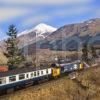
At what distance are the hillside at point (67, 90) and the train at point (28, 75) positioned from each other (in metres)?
2.98

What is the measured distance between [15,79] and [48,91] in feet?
22.9

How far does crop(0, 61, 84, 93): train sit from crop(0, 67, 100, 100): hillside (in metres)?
2.98

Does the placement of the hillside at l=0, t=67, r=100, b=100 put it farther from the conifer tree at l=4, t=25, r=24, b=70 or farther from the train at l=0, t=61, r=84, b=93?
the conifer tree at l=4, t=25, r=24, b=70

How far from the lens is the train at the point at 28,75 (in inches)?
2291

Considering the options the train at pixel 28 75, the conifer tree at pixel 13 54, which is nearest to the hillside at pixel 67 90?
the train at pixel 28 75

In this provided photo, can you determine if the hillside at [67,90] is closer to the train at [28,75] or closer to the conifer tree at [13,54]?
the train at [28,75]

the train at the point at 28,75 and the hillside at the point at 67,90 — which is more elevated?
the train at the point at 28,75

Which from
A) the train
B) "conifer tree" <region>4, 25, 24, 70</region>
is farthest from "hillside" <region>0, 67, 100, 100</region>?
"conifer tree" <region>4, 25, 24, 70</region>

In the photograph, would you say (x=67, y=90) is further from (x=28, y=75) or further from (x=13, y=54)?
(x=13, y=54)

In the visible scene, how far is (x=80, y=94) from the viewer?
71.0m

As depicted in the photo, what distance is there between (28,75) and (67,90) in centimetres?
940

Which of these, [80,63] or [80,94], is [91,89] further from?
[80,63]

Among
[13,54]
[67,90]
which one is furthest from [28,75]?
[13,54]

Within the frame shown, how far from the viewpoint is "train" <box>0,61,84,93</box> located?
191 ft
